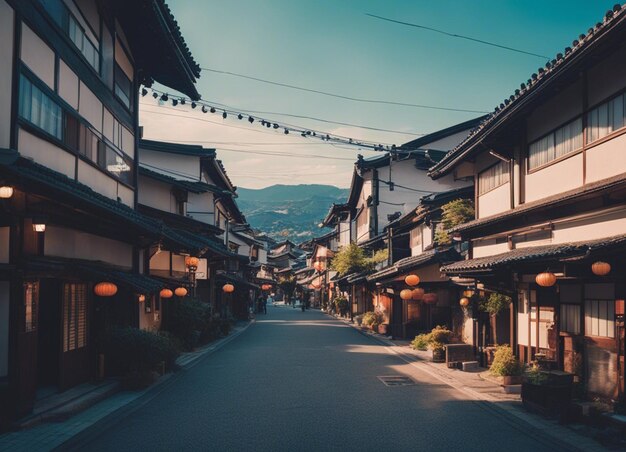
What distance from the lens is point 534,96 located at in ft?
43.3

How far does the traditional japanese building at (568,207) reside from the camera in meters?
11.4

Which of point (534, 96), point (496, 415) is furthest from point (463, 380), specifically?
point (534, 96)

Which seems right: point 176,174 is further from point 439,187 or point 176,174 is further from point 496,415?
point 496,415

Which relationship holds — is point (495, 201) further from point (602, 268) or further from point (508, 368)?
point (602, 268)

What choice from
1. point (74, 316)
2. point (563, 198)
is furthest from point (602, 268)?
point (74, 316)

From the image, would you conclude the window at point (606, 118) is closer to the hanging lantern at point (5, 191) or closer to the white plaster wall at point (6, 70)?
the hanging lantern at point (5, 191)

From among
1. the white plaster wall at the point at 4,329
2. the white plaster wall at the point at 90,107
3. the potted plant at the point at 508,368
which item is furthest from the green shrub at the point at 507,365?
the white plaster wall at the point at 90,107

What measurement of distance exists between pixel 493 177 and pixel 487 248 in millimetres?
2389

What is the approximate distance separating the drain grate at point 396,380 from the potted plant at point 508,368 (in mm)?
2479

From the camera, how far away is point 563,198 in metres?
13.1

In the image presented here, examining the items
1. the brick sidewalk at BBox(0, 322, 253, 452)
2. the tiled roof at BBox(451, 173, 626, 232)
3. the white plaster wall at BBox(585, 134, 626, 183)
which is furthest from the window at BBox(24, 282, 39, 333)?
the white plaster wall at BBox(585, 134, 626, 183)

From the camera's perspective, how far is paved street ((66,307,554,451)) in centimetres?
992

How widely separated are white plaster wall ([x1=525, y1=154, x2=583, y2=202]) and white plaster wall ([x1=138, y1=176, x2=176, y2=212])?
18.1 m

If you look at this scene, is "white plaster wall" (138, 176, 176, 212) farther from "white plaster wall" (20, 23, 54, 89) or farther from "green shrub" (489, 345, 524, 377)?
"green shrub" (489, 345, 524, 377)
